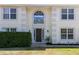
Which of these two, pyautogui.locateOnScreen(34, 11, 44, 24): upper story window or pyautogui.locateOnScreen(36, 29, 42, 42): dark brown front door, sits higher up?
pyautogui.locateOnScreen(34, 11, 44, 24): upper story window

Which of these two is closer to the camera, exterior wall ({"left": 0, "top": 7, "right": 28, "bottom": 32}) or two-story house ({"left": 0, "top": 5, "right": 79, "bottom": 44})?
exterior wall ({"left": 0, "top": 7, "right": 28, "bottom": 32})

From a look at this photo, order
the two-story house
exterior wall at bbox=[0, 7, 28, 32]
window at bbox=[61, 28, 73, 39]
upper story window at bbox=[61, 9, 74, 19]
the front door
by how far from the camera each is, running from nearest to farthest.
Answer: exterior wall at bbox=[0, 7, 28, 32] < the two-story house < upper story window at bbox=[61, 9, 74, 19] < window at bbox=[61, 28, 73, 39] < the front door

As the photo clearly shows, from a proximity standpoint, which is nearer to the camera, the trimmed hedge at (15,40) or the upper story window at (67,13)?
the trimmed hedge at (15,40)

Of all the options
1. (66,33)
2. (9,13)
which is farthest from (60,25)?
(9,13)

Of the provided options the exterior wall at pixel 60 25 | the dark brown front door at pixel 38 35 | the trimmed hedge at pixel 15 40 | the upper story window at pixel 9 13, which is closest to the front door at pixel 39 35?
the dark brown front door at pixel 38 35

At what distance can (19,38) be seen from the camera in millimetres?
26141

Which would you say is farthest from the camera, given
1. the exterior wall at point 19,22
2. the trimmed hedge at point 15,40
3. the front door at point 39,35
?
the front door at point 39,35

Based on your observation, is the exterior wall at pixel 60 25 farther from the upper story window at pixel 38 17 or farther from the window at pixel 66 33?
the upper story window at pixel 38 17

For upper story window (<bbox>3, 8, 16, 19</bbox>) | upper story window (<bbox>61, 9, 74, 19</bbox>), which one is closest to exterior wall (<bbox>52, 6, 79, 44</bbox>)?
upper story window (<bbox>61, 9, 74, 19</bbox>)

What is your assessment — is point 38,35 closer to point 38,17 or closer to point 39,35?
point 39,35

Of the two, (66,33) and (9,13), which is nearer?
(9,13)

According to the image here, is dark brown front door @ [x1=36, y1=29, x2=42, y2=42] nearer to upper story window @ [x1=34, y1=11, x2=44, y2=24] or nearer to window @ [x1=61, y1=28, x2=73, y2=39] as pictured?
upper story window @ [x1=34, y1=11, x2=44, y2=24]

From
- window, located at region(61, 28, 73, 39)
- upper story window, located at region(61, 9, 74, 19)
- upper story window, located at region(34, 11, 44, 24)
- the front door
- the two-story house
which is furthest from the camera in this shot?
the front door

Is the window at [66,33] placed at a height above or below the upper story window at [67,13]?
below
